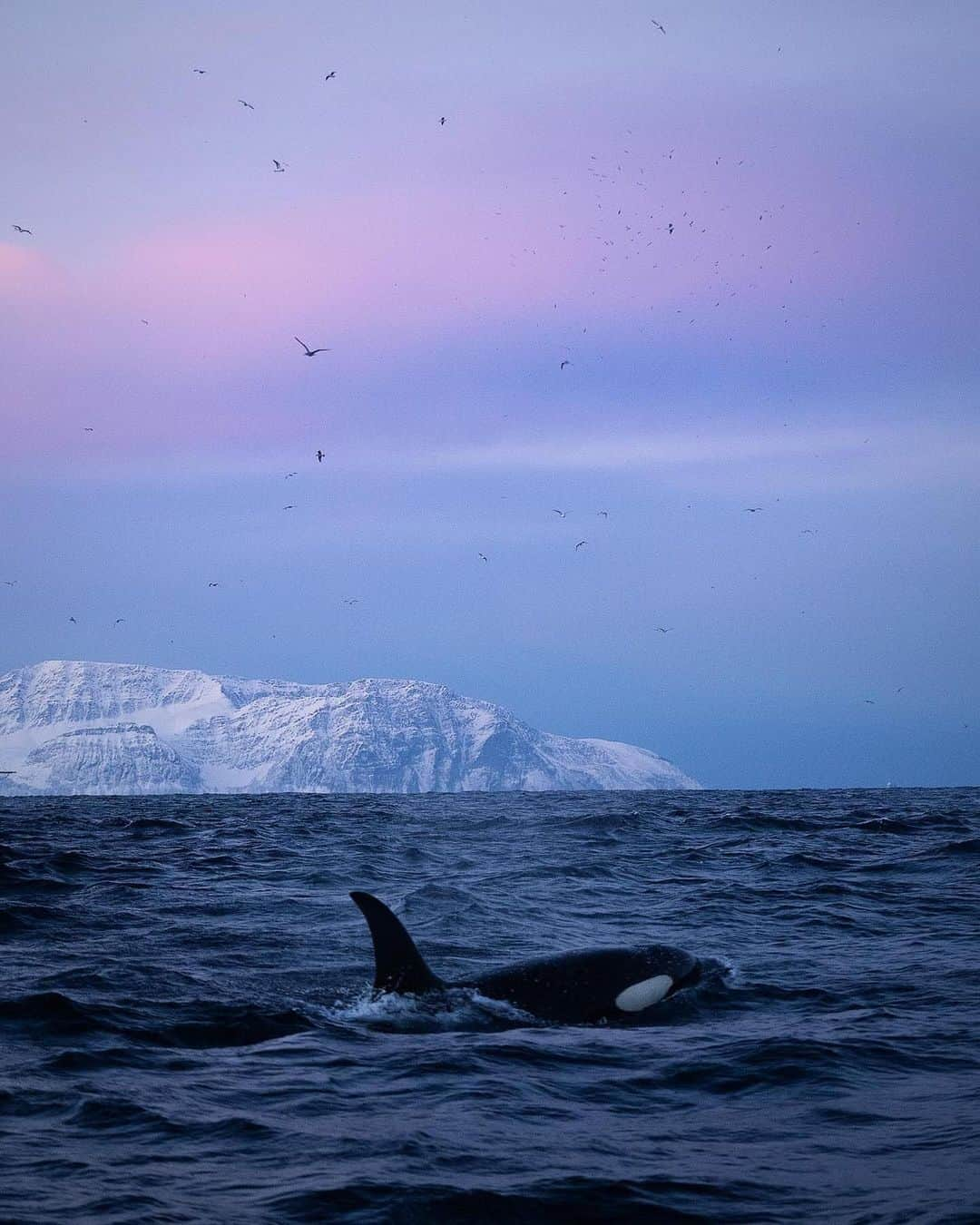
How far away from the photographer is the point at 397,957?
35.1 ft

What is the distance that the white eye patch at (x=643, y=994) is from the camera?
34.7 feet

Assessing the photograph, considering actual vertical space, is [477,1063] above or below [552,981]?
below

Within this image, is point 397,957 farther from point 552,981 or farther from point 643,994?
point 643,994

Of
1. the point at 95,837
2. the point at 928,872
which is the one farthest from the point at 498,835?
the point at 928,872

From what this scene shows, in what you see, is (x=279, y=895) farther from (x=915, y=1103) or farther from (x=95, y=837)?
(x=95, y=837)

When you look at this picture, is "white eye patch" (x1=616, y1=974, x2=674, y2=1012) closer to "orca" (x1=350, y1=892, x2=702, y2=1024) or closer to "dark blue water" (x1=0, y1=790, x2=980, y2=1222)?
"orca" (x1=350, y1=892, x2=702, y2=1024)

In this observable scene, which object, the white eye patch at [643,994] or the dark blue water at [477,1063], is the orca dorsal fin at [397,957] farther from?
the white eye patch at [643,994]

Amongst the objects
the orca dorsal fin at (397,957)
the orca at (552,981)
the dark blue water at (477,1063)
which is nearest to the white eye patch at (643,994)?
the orca at (552,981)

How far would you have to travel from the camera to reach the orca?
10.5 metres

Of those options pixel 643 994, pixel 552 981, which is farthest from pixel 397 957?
pixel 643 994

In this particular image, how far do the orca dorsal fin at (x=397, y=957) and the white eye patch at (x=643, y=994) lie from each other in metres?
1.57

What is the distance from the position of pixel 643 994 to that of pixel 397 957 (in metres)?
2.08

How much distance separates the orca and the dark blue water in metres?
0.25

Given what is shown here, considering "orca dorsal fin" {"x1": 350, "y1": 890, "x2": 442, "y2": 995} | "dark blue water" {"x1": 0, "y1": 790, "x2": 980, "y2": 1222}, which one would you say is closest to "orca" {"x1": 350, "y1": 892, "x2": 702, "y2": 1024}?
"orca dorsal fin" {"x1": 350, "y1": 890, "x2": 442, "y2": 995}
